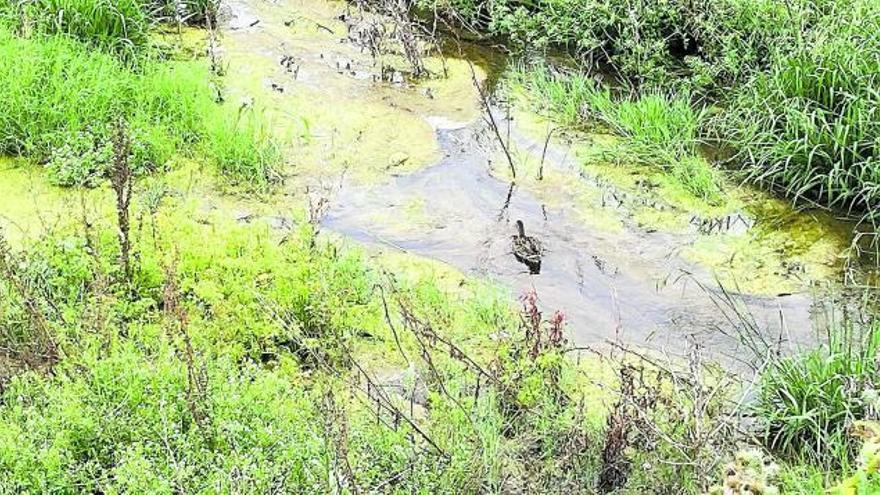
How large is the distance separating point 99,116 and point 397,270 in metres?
1.86

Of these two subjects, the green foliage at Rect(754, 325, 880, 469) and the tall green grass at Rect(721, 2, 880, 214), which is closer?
the green foliage at Rect(754, 325, 880, 469)

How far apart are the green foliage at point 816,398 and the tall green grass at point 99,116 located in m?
2.76

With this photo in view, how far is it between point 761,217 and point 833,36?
3.60 feet

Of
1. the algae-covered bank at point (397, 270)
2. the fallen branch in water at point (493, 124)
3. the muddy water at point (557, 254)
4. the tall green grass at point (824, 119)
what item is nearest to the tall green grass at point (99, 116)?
the algae-covered bank at point (397, 270)

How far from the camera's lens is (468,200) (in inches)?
216

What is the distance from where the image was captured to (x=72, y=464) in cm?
305

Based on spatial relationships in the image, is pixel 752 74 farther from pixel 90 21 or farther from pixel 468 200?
pixel 90 21

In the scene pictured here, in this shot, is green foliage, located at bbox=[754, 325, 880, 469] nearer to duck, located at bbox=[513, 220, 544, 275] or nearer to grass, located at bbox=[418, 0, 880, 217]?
duck, located at bbox=[513, 220, 544, 275]

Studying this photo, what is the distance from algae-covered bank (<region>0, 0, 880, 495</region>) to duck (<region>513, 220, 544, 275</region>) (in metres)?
0.01

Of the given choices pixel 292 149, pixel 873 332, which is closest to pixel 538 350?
pixel 873 332

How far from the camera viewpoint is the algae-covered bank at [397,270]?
10.6ft

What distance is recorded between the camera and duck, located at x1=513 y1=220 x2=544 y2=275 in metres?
4.96

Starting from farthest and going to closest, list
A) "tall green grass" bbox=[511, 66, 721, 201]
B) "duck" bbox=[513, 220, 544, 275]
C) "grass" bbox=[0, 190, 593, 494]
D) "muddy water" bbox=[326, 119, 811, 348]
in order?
"tall green grass" bbox=[511, 66, 721, 201]
"duck" bbox=[513, 220, 544, 275]
"muddy water" bbox=[326, 119, 811, 348]
"grass" bbox=[0, 190, 593, 494]

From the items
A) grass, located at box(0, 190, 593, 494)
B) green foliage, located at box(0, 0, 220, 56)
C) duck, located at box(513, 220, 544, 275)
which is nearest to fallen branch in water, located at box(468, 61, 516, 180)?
duck, located at box(513, 220, 544, 275)
